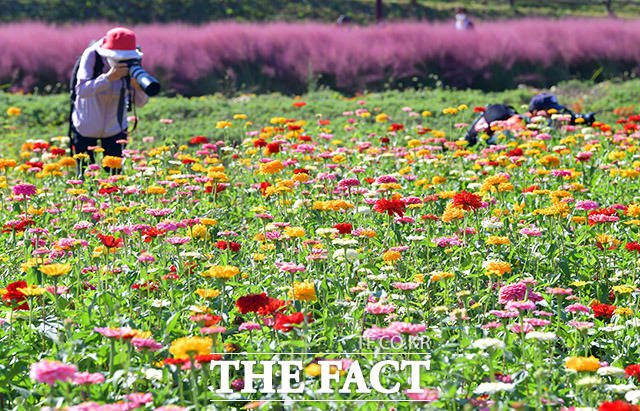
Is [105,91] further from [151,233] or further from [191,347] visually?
[191,347]

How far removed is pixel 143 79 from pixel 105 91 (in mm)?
600

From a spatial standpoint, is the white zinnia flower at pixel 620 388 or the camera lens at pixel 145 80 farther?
the camera lens at pixel 145 80

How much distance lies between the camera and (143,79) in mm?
5277

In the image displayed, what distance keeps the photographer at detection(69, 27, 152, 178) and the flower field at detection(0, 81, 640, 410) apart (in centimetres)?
39

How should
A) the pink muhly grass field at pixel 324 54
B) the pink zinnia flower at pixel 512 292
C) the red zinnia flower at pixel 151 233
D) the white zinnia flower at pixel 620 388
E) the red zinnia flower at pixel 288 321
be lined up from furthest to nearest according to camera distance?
the pink muhly grass field at pixel 324 54
the red zinnia flower at pixel 151 233
the pink zinnia flower at pixel 512 292
the red zinnia flower at pixel 288 321
the white zinnia flower at pixel 620 388

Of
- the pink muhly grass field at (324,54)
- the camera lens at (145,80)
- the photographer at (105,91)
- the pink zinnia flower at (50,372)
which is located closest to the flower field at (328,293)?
the pink zinnia flower at (50,372)

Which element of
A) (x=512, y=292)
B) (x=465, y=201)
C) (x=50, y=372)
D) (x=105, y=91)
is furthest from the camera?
(x=105, y=91)

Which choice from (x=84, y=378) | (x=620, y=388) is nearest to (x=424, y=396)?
(x=620, y=388)

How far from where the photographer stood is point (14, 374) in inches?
98.5

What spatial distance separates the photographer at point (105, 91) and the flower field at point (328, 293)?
0.39 m

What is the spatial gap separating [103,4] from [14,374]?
27.1 m

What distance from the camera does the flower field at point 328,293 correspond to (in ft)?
7.47

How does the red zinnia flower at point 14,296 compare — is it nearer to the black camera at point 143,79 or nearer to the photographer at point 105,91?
the black camera at point 143,79

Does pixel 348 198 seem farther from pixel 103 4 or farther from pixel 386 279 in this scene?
pixel 103 4
